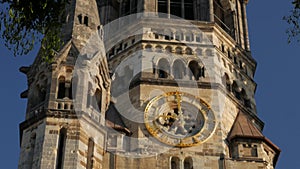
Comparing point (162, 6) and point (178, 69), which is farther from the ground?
point (162, 6)

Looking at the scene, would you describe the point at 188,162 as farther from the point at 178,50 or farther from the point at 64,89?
the point at 178,50

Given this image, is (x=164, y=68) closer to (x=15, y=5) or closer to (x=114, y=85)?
(x=114, y=85)

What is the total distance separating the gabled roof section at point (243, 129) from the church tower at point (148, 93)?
0.04 metres

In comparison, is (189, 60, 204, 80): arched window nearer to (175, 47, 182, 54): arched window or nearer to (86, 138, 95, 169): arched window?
(175, 47, 182, 54): arched window

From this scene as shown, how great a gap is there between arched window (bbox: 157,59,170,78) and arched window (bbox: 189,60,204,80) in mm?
947

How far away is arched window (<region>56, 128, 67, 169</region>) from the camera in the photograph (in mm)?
22469

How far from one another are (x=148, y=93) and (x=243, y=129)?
12.8 feet

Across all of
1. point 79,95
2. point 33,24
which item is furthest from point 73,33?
point 33,24

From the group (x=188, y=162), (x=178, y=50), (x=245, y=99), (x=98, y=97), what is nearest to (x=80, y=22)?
(x=98, y=97)

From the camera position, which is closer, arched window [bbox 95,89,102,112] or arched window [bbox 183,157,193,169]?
arched window [bbox 95,89,102,112]

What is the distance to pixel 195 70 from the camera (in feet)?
99.5

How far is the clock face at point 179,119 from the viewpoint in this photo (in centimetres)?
2743

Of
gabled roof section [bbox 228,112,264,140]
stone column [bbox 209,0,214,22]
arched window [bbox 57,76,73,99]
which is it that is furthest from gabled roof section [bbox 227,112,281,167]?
arched window [bbox 57,76,73,99]

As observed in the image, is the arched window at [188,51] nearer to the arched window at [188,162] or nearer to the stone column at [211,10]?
the stone column at [211,10]
